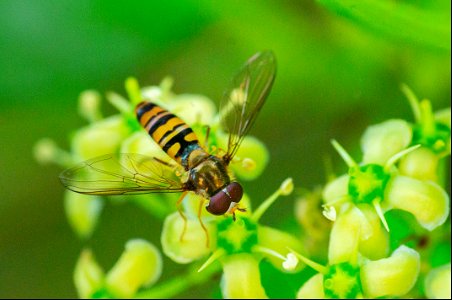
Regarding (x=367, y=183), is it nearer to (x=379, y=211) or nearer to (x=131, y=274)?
(x=379, y=211)

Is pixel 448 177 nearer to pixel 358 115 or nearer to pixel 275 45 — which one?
pixel 358 115

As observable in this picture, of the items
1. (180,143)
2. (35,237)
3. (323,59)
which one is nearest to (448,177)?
(323,59)

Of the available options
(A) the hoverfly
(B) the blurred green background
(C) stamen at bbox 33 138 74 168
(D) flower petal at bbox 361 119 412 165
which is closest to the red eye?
(A) the hoverfly

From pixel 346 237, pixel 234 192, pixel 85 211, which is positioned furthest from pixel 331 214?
pixel 85 211

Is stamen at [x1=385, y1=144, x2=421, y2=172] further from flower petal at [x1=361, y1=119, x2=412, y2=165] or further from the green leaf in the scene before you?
the green leaf

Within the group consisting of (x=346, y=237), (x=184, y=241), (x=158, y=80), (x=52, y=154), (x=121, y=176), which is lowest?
(x=346, y=237)

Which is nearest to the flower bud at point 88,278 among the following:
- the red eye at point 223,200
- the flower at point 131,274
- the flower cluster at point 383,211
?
the flower at point 131,274
